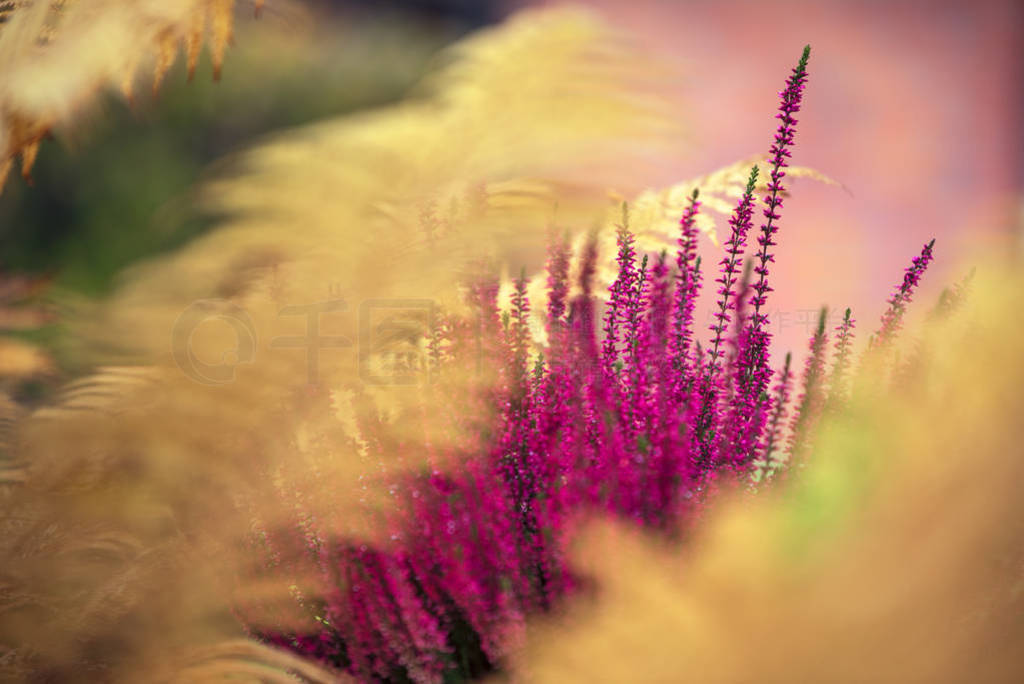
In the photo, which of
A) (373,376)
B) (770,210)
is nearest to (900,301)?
(770,210)

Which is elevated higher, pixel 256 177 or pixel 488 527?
pixel 256 177

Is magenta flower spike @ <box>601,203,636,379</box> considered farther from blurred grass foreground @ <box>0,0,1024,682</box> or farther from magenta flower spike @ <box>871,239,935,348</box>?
magenta flower spike @ <box>871,239,935,348</box>

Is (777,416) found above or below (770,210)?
below

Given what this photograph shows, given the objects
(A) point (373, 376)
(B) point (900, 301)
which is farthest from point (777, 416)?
(A) point (373, 376)

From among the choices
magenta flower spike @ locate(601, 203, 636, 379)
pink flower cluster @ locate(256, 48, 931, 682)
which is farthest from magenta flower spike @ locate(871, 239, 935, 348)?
magenta flower spike @ locate(601, 203, 636, 379)

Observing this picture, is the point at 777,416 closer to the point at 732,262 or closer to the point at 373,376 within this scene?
the point at 732,262

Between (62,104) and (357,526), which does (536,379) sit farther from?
(62,104)

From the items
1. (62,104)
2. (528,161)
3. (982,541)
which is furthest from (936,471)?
(62,104)

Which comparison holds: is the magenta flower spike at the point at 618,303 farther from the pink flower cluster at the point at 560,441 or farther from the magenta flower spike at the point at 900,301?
the magenta flower spike at the point at 900,301
